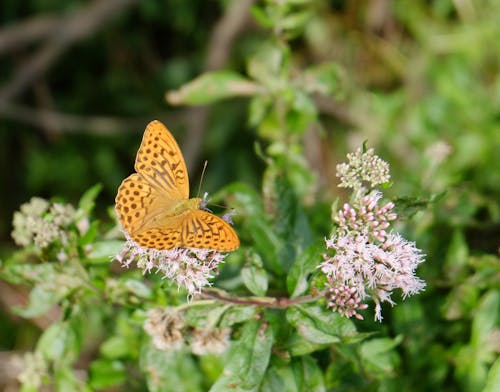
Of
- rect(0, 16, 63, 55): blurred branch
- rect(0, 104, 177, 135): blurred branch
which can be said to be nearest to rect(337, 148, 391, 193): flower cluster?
rect(0, 104, 177, 135): blurred branch

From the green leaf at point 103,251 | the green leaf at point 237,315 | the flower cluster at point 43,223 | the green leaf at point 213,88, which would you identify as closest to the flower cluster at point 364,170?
the green leaf at point 237,315

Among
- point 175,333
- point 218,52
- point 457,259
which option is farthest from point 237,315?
point 218,52

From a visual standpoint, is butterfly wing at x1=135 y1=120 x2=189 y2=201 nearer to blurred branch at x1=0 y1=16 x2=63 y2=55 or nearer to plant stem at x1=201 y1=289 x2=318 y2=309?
plant stem at x1=201 y1=289 x2=318 y2=309

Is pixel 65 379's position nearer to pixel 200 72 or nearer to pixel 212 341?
pixel 212 341

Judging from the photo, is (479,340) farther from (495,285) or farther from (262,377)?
(262,377)

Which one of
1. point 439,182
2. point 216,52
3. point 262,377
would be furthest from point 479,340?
point 216,52
